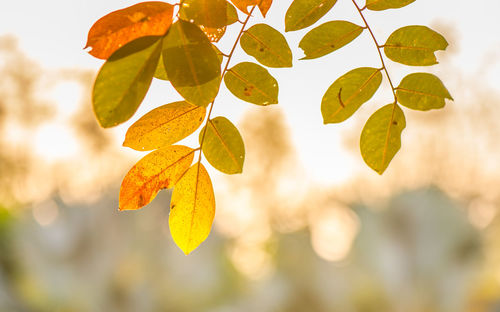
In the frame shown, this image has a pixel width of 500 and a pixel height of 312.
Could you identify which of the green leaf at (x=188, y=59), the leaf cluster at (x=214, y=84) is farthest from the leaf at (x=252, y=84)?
the green leaf at (x=188, y=59)

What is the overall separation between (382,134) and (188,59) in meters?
0.20

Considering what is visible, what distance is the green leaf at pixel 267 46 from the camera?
1.65 feet

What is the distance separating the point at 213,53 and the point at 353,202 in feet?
38.1

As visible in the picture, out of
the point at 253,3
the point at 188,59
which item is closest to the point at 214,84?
the point at 188,59

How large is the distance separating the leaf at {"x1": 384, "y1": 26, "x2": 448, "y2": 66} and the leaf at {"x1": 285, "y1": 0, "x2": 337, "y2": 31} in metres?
0.07

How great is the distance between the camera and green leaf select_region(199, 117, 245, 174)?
0.49 m

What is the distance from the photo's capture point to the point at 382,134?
1.63 feet

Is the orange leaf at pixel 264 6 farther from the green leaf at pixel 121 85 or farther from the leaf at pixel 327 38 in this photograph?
the green leaf at pixel 121 85

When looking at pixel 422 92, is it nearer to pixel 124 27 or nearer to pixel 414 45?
pixel 414 45

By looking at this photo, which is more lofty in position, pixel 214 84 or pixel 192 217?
pixel 214 84

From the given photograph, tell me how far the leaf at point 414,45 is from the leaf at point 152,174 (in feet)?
0.68

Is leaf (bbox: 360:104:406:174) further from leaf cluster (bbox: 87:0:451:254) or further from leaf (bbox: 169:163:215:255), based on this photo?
leaf (bbox: 169:163:215:255)

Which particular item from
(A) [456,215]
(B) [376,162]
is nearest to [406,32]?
(B) [376,162]

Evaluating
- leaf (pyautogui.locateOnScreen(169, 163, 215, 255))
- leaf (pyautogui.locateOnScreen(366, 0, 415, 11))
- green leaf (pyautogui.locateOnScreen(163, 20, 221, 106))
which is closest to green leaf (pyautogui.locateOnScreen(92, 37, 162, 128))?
green leaf (pyautogui.locateOnScreen(163, 20, 221, 106))
